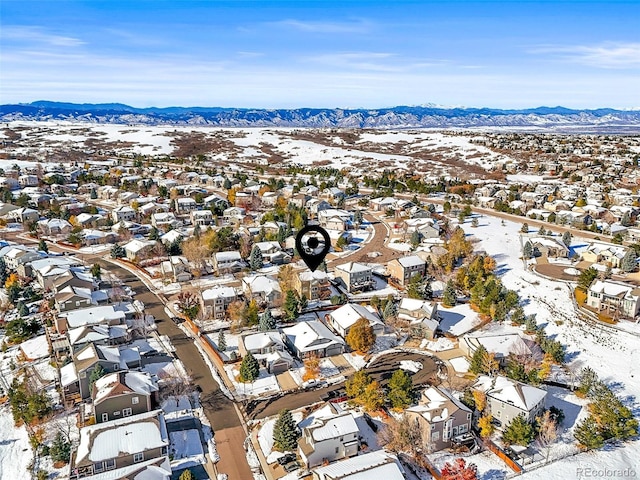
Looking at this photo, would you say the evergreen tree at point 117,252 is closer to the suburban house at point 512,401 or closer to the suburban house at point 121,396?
the suburban house at point 121,396

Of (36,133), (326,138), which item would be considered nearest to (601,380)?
(326,138)

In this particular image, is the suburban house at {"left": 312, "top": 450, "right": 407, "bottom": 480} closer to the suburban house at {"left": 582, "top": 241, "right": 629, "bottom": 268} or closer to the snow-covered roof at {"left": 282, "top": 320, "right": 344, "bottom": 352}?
the snow-covered roof at {"left": 282, "top": 320, "right": 344, "bottom": 352}

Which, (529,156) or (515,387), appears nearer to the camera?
(515,387)

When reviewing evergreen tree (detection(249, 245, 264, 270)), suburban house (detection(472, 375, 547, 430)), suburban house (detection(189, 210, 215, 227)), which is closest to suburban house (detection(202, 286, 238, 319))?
evergreen tree (detection(249, 245, 264, 270))

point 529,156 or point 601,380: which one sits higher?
point 529,156

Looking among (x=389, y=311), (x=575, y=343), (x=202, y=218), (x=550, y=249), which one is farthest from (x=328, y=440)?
(x=202, y=218)

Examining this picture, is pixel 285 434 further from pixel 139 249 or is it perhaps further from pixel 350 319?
pixel 139 249

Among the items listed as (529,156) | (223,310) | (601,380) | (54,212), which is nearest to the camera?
(601,380)

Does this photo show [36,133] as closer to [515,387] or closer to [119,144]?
[119,144]
